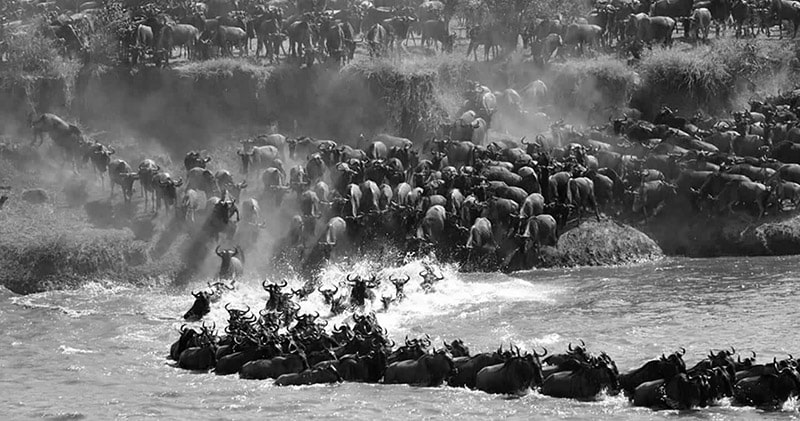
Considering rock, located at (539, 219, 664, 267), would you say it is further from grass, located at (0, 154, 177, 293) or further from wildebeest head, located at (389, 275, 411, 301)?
grass, located at (0, 154, 177, 293)

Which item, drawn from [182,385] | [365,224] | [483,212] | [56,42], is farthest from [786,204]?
[56,42]

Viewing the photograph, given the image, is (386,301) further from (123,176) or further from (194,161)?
(123,176)

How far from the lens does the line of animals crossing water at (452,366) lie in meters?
21.5

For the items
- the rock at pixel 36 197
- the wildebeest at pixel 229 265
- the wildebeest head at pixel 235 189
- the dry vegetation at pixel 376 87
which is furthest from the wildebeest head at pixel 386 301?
the rock at pixel 36 197

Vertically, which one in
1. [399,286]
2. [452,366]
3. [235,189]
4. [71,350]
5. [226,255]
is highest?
[452,366]

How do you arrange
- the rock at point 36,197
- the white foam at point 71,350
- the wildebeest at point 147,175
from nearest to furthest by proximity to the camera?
the white foam at point 71,350, the wildebeest at point 147,175, the rock at point 36,197

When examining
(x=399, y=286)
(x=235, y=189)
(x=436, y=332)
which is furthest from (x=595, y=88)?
(x=436, y=332)

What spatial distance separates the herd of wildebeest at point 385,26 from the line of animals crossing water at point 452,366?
15.5 m

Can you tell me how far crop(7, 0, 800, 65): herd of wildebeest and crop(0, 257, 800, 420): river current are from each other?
11250mm

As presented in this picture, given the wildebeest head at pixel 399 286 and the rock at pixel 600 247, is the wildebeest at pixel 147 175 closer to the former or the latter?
the wildebeest head at pixel 399 286

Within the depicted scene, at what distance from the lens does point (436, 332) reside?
2712 cm

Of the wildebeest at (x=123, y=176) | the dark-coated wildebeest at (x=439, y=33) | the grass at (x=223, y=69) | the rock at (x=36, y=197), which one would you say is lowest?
the rock at (x=36, y=197)

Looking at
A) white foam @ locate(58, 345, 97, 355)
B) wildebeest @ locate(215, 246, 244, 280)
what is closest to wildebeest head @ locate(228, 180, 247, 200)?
wildebeest @ locate(215, 246, 244, 280)

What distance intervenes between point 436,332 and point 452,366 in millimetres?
3590
